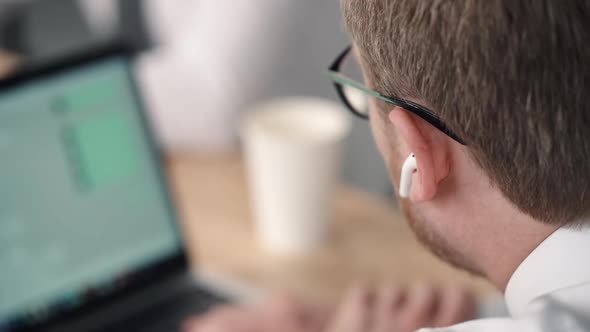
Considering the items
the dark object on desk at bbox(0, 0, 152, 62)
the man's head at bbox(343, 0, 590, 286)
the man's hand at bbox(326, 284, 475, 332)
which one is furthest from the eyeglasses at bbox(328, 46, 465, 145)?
the dark object on desk at bbox(0, 0, 152, 62)

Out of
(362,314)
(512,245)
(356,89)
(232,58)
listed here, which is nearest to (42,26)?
(232,58)

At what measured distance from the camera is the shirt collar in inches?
19.7

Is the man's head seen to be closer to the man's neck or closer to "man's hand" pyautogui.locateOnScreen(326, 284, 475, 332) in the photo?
the man's neck

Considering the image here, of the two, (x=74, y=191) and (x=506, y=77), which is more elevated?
(x=506, y=77)

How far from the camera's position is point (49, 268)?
34.3 inches

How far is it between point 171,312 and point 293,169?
225 millimetres

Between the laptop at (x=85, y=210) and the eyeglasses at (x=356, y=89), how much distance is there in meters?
0.36

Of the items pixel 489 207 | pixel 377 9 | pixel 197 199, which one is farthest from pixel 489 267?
pixel 197 199

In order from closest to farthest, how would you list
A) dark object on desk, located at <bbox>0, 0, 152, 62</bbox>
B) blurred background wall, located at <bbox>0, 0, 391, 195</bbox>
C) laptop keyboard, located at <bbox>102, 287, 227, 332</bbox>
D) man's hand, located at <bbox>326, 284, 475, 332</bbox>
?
man's hand, located at <bbox>326, 284, 475, 332</bbox> → laptop keyboard, located at <bbox>102, 287, 227, 332</bbox> → blurred background wall, located at <bbox>0, 0, 391, 195</bbox> → dark object on desk, located at <bbox>0, 0, 152, 62</bbox>

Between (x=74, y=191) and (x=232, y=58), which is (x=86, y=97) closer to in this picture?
(x=74, y=191)

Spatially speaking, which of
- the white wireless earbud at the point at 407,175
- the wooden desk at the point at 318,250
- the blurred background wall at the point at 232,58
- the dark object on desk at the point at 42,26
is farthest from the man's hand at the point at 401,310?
the dark object on desk at the point at 42,26

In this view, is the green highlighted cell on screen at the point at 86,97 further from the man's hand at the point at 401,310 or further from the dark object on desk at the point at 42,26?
the dark object on desk at the point at 42,26

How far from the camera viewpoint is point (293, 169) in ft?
3.20

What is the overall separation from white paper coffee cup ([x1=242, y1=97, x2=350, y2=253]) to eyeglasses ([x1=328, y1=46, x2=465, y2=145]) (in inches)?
13.2
